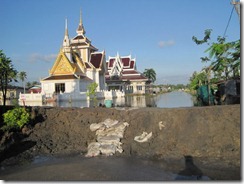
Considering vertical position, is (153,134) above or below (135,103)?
below

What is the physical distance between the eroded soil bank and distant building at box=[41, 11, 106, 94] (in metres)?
24.5

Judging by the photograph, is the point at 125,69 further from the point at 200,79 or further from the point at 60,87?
the point at 200,79

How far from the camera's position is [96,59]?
48.5m

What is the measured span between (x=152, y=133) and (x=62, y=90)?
31218 millimetres

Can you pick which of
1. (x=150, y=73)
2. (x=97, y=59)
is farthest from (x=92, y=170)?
(x=150, y=73)

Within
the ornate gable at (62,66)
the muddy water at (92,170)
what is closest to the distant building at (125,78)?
the ornate gable at (62,66)

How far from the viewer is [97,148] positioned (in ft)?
30.1

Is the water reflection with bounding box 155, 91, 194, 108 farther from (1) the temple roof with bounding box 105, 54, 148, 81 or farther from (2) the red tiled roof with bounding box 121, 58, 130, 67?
(2) the red tiled roof with bounding box 121, 58, 130, 67

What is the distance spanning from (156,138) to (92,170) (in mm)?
3001

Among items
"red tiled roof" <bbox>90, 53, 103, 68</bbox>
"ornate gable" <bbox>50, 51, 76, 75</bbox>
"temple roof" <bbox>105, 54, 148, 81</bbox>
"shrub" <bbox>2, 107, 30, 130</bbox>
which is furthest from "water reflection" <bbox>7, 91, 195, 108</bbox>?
"temple roof" <bbox>105, 54, 148, 81</bbox>

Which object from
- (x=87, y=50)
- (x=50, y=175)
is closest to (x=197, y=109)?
(x=50, y=175)

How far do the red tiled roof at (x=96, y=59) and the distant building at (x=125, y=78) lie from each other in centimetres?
854

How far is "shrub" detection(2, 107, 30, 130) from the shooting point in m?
10.5

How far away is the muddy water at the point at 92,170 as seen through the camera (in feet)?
22.6
